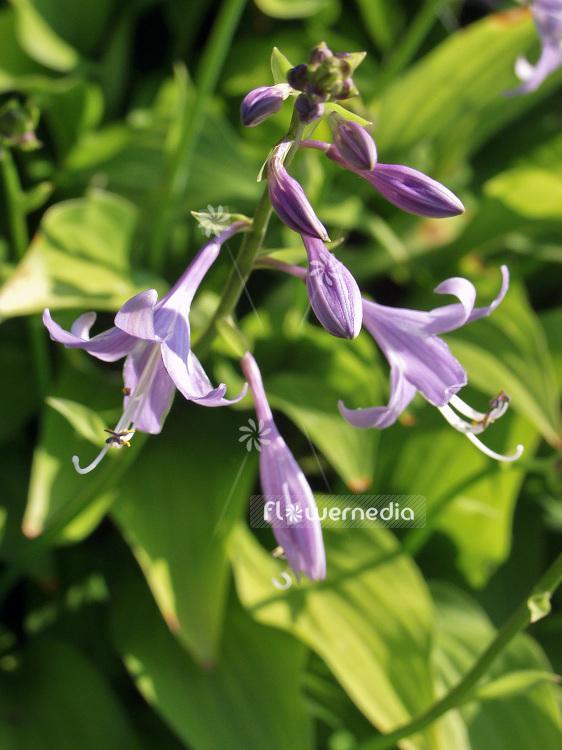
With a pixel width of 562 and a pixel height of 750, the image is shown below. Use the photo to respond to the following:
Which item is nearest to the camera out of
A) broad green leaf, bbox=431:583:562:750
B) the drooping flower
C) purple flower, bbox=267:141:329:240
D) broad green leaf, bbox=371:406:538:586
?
purple flower, bbox=267:141:329:240

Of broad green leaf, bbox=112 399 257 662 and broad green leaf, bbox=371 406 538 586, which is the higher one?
broad green leaf, bbox=371 406 538 586

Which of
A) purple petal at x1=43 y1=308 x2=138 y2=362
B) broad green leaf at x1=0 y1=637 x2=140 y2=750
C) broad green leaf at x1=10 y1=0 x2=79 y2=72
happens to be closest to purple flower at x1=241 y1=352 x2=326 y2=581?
purple petal at x1=43 y1=308 x2=138 y2=362

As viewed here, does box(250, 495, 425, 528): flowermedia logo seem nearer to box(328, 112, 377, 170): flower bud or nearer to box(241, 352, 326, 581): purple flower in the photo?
box(241, 352, 326, 581): purple flower

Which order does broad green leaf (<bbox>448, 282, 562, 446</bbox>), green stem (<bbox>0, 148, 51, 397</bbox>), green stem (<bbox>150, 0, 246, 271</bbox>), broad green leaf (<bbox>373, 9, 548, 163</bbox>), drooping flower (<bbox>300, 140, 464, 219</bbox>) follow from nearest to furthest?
drooping flower (<bbox>300, 140, 464, 219</bbox>)
green stem (<bbox>0, 148, 51, 397</bbox>)
green stem (<bbox>150, 0, 246, 271</bbox>)
broad green leaf (<bbox>448, 282, 562, 446</bbox>)
broad green leaf (<bbox>373, 9, 548, 163</bbox>)

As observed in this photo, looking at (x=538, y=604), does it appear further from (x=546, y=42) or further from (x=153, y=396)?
(x=546, y=42)

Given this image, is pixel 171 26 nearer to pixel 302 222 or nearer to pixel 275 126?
pixel 275 126

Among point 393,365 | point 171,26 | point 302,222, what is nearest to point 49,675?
point 393,365

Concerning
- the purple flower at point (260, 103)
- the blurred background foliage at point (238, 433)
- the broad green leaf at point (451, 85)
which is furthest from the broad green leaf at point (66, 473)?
the broad green leaf at point (451, 85)

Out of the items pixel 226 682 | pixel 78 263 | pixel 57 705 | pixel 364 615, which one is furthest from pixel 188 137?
pixel 57 705
